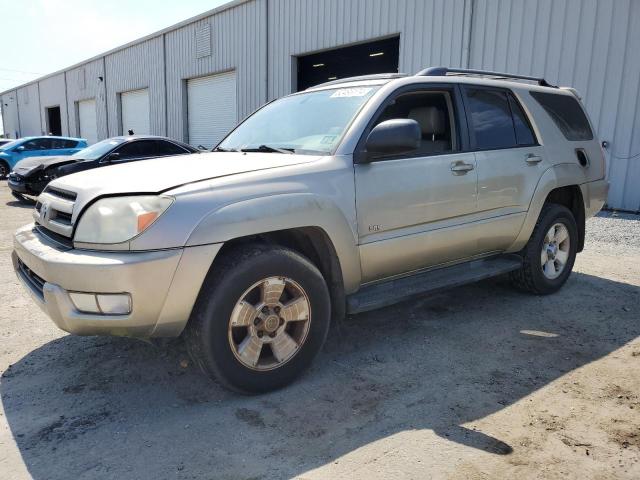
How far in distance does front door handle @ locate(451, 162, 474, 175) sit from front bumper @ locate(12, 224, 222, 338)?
1.90m

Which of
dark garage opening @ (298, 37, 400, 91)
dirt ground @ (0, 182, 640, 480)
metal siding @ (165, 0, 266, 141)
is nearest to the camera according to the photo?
dirt ground @ (0, 182, 640, 480)

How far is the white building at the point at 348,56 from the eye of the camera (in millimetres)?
9305

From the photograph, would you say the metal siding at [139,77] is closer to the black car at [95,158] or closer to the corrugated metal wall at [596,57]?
the black car at [95,158]

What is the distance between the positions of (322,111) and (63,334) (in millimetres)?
2550

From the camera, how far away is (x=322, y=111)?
3.66 metres

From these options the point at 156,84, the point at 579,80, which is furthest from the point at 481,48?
the point at 156,84

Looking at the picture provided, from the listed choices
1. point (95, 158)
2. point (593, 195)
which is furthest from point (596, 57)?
point (95, 158)

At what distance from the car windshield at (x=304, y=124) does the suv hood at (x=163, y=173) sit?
19 centimetres

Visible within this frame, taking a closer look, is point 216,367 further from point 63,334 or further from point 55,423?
point 63,334

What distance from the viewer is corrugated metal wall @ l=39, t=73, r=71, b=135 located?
3288cm

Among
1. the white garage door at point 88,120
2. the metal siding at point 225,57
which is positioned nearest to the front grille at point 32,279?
the metal siding at point 225,57

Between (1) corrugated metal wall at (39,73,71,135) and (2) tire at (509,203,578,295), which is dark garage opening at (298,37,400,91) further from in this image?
(1) corrugated metal wall at (39,73,71,135)

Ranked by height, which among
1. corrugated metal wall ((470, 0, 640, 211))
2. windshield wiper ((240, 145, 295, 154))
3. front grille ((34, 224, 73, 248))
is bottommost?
front grille ((34, 224, 73, 248))

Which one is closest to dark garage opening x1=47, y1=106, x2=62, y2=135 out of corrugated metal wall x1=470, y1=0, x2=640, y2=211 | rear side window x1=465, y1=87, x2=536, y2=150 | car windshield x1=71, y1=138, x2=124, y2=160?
car windshield x1=71, y1=138, x2=124, y2=160
